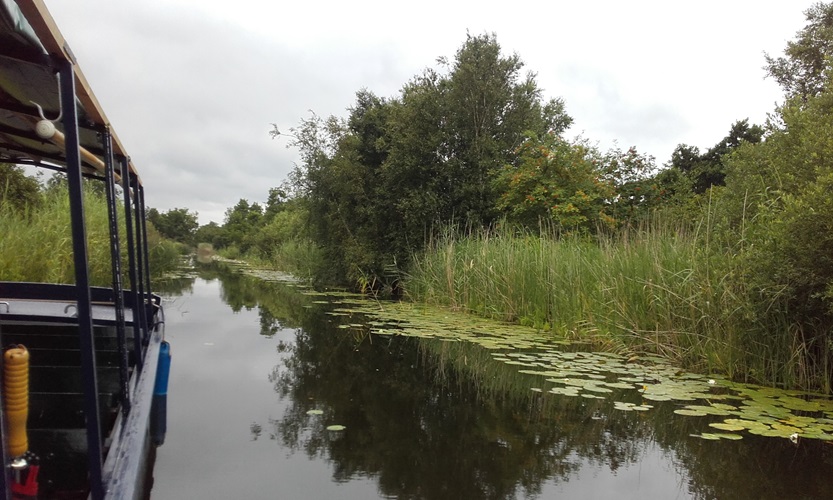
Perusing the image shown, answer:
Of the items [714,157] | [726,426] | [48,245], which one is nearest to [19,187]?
[48,245]

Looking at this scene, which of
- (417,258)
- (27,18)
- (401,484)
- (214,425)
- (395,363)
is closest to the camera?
Result: (27,18)

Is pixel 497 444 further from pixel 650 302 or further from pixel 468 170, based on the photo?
pixel 468 170

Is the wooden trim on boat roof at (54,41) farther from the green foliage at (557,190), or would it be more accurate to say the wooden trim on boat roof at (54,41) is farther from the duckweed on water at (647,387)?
the green foliage at (557,190)

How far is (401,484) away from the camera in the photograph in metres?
3.26

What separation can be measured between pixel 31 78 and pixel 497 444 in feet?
11.3

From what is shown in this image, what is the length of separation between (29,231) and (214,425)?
502cm

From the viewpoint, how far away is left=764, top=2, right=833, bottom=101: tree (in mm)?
15812

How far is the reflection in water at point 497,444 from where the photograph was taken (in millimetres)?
3311

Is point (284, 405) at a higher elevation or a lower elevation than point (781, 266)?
lower

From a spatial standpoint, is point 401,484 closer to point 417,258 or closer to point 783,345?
point 783,345

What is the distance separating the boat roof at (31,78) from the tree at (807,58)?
18100 millimetres

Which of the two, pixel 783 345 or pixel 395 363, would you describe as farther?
pixel 395 363

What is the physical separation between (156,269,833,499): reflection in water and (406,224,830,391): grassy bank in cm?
150

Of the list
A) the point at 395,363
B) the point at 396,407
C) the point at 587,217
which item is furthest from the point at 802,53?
the point at 396,407
